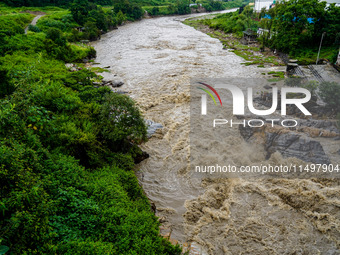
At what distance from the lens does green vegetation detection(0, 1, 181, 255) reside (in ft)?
15.2

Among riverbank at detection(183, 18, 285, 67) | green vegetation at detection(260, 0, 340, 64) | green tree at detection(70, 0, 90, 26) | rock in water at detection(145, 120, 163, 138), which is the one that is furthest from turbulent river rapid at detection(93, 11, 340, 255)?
green tree at detection(70, 0, 90, 26)

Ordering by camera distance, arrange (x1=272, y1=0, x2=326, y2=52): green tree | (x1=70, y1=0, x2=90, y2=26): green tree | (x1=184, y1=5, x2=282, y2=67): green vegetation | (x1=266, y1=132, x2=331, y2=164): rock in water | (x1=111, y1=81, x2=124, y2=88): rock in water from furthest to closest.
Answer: (x1=70, y1=0, x2=90, y2=26): green tree < (x1=184, y1=5, x2=282, y2=67): green vegetation < (x1=272, y1=0, x2=326, y2=52): green tree < (x1=111, y1=81, x2=124, y2=88): rock in water < (x1=266, y1=132, x2=331, y2=164): rock in water

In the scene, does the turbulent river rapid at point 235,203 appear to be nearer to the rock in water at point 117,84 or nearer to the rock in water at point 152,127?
the rock in water at point 152,127

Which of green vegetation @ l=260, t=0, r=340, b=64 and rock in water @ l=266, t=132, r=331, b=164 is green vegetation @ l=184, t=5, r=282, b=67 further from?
rock in water @ l=266, t=132, r=331, b=164

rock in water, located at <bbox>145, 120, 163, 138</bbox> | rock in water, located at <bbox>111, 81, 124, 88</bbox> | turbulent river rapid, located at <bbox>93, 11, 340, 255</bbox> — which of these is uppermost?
rock in water, located at <bbox>111, 81, 124, 88</bbox>

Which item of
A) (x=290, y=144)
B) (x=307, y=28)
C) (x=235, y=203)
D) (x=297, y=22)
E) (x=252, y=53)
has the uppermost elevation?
(x=297, y=22)

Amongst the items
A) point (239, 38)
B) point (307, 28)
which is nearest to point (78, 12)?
point (239, 38)

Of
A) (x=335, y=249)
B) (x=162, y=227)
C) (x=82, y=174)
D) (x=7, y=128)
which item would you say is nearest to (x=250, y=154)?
(x=335, y=249)

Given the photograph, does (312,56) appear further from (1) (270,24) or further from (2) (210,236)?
(2) (210,236)

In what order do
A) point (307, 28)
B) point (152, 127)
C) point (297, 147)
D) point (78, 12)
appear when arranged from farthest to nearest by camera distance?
point (78, 12), point (307, 28), point (152, 127), point (297, 147)

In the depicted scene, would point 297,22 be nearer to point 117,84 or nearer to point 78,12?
point 117,84

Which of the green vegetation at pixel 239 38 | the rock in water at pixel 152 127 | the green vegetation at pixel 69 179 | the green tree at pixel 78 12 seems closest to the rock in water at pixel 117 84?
the rock in water at pixel 152 127

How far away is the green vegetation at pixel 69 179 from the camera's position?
182 inches

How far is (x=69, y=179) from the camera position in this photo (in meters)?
6.46
